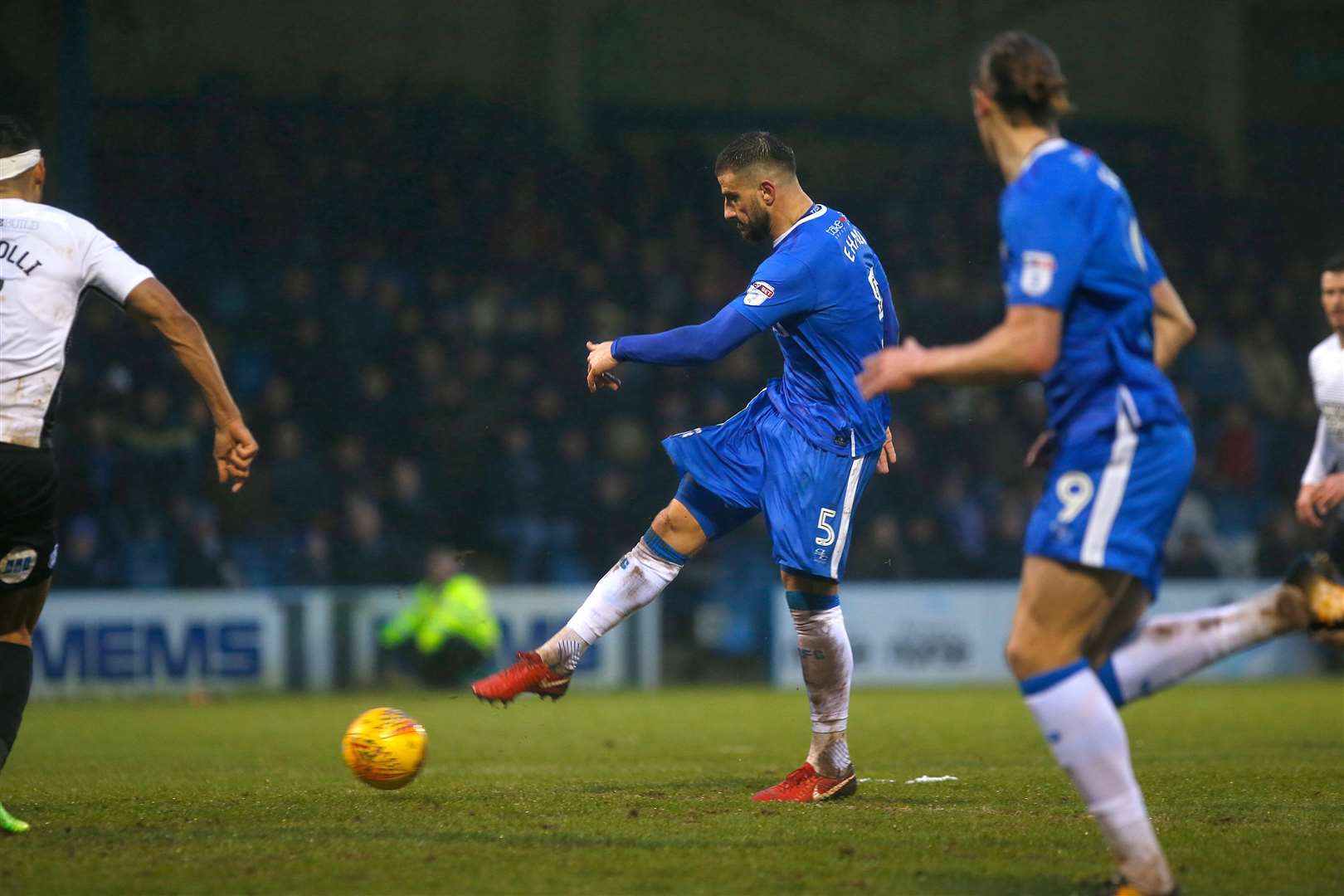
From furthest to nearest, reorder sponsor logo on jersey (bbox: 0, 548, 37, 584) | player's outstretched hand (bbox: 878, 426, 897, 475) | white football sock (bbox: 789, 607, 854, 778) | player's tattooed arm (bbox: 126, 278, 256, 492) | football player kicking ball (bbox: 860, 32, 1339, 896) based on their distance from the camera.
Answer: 1. player's outstretched hand (bbox: 878, 426, 897, 475)
2. white football sock (bbox: 789, 607, 854, 778)
3. player's tattooed arm (bbox: 126, 278, 256, 492)
4. sponsor logo on jersey (bbox: 0, 548, 37, 584)
5. football player kicking ball (bbox: 860, 32, 1339, 896)

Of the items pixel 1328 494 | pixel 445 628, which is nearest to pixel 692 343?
pixel 1328 494

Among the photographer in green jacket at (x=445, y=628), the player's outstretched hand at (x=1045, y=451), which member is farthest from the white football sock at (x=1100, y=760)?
the photographer in green jacket at (x=445, y=628)

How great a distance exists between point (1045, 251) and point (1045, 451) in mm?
653

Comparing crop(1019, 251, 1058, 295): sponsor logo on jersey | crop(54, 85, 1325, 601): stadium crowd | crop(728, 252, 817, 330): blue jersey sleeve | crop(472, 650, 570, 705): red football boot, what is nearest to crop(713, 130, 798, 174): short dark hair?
crop(728, 252, 817, 330): blue jersey sleeve

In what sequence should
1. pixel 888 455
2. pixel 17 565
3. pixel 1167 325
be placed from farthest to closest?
pixel 888 455
pixel 17 565
pixel 1167 325

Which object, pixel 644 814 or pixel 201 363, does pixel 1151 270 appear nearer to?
pixel 644 814

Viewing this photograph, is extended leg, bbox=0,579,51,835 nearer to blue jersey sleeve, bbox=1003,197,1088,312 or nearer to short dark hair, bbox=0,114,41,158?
short dark hair, bbox=0,114,41,158

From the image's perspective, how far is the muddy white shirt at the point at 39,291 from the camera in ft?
17.4

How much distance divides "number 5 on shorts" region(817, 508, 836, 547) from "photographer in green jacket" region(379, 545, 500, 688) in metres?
8.79

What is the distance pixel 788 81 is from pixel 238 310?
898 cm

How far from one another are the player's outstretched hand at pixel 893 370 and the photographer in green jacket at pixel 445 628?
1085 cm

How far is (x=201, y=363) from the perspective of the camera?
215 inches

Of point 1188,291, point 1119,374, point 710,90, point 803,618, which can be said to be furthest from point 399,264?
point 1119,374

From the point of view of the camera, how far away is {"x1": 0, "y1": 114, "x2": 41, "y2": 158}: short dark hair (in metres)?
5.50
